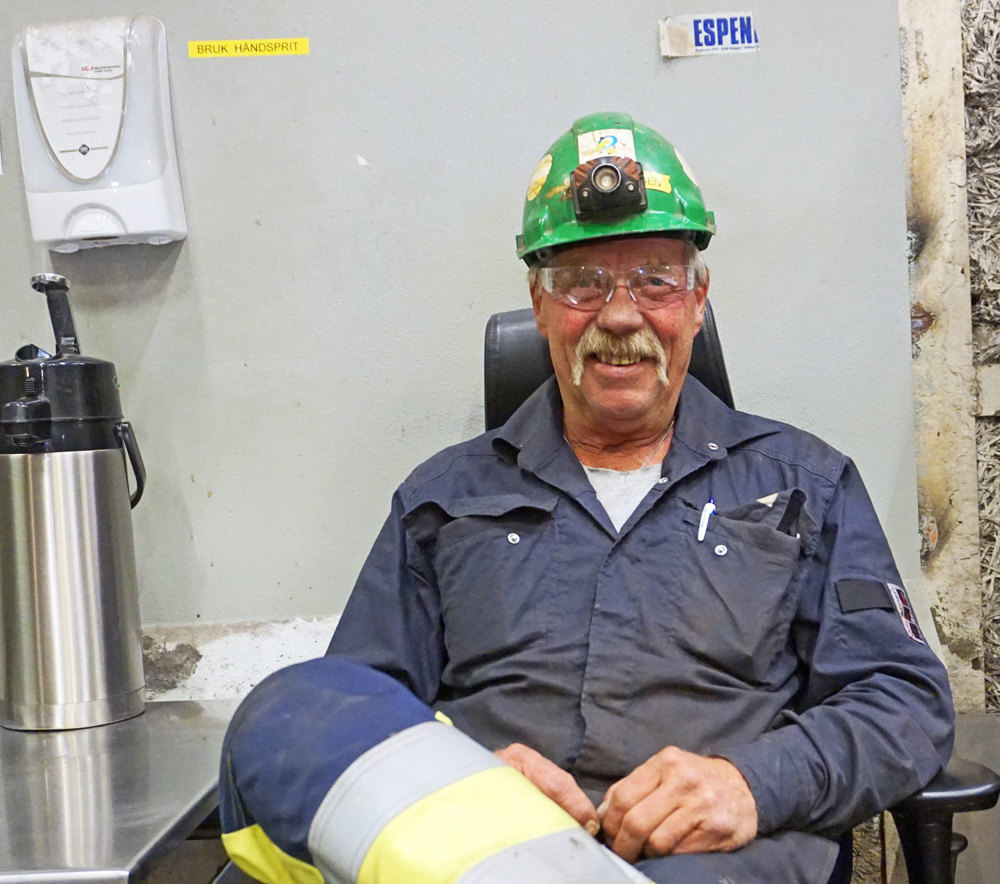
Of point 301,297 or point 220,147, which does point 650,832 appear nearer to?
point 301,297

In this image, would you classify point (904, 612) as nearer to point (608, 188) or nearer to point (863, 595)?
point (863, 595)

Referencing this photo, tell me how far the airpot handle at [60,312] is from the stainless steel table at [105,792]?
64 cm

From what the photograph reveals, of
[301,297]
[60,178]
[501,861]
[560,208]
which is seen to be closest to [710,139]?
[560,208]

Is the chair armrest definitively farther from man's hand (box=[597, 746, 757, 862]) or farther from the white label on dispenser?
the white label on dispenser

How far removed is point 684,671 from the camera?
1200 mm

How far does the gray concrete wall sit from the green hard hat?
1.28 ft

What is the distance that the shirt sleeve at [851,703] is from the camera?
41.8 inches

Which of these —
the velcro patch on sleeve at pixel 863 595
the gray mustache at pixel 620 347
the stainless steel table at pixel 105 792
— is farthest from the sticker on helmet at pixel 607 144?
the stainless steel table at pixel 105 792

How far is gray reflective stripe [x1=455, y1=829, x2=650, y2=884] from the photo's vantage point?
26.6 inches

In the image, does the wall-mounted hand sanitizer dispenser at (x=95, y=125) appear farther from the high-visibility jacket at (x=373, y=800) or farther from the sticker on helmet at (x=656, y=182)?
the high-visibility jacket at (x=373, y=800)

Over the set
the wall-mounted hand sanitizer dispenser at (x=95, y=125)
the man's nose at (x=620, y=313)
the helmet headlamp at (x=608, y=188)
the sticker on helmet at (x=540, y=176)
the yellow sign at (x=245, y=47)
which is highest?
the yellow sign at (x=245, y=47)

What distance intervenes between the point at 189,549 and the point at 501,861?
51.0 inches

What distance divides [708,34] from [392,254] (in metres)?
0.70

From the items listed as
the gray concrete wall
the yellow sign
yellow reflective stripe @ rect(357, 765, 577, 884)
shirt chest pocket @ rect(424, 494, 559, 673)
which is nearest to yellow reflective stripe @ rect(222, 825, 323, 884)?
yellow reflective stripe @ rect(357, 765, 577, 884)
